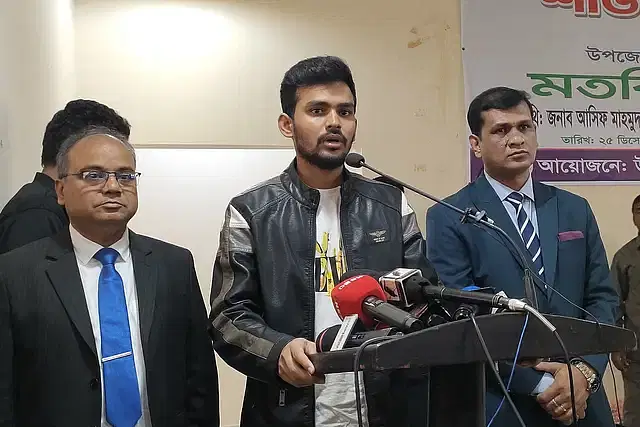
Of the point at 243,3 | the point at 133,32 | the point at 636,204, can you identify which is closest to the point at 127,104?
the point at 133,32

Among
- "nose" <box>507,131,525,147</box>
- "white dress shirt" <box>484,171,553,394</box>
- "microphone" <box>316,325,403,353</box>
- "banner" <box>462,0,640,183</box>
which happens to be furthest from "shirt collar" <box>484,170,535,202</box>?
"banner" <box>462,0,640,183</box>

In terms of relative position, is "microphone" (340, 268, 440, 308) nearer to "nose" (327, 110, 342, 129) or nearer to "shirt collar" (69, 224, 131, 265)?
"nose" (327, 110, 342, 129)

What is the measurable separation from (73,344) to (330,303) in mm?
590

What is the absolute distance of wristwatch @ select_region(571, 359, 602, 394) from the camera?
6.03 ft

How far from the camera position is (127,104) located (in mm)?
3807

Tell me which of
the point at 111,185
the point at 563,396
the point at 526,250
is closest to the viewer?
the point at 111,185

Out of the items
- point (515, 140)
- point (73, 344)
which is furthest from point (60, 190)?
point (515, 140)

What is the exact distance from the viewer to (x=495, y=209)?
216 centimetres

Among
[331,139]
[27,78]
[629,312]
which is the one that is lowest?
[629,312]

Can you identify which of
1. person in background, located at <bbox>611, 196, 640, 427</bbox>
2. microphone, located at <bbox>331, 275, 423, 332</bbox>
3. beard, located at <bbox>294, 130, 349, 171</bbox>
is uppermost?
beard, located at <bbox>294, 130, 349, 171</bbox>

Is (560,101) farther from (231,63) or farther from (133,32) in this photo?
(133,32)

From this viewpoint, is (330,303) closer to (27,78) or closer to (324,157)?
(324,157)

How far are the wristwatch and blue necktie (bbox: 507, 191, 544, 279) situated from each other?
0.98 feet

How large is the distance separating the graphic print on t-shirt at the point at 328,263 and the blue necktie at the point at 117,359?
0.47 metres
